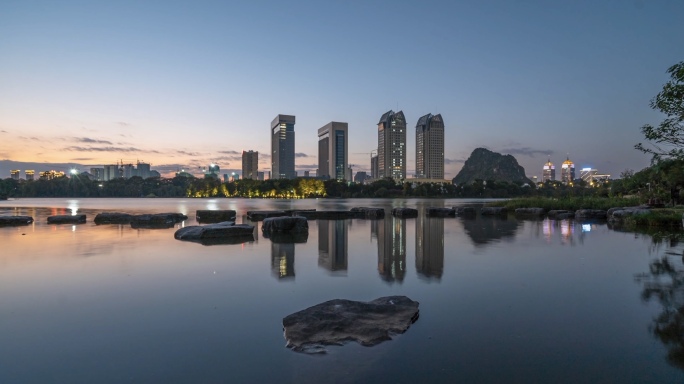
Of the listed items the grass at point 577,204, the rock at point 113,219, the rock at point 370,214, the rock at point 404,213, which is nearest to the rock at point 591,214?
the grass at point 577,204

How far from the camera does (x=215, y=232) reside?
635 inches

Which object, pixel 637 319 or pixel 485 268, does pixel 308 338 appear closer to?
pixel 637 319

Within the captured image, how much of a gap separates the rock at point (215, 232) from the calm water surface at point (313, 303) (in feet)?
8.88

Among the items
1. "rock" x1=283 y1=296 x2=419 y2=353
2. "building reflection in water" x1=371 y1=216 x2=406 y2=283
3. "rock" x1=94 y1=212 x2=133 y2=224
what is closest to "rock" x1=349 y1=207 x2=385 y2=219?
"building reflection in water" x1=371 y1=216 x2=406 y2=283

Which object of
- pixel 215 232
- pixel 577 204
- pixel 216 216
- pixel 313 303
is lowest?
pixel 313 303

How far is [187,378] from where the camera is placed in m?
4.25

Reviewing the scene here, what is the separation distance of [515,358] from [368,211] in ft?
85.3

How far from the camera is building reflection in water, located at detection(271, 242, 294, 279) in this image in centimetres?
967

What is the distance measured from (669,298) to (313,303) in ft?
21.8

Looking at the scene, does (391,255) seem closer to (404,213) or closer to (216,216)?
(216,216)

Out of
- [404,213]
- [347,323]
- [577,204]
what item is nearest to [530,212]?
[577,204]

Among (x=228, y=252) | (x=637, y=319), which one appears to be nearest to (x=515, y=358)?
(x=637, y=319)

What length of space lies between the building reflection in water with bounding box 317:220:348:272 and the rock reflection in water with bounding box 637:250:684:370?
657 cm

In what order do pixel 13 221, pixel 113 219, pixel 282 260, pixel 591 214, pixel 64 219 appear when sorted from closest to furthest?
pixel 282 260 → pixel 13 221 → pixel 64 219 → pixel 113 219 → pixel 591 214
